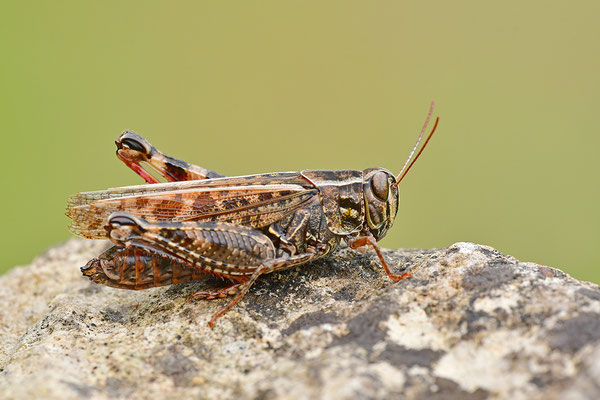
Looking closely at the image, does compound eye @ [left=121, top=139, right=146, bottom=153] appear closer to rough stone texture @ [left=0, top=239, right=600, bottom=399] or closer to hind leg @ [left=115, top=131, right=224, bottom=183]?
hind leg @ [left=115, top=131, right=224, bottom=183]

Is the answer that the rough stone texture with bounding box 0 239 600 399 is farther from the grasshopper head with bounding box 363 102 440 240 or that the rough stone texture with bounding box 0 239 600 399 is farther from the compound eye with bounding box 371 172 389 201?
the compound eye with bounding box 371 172 389 201

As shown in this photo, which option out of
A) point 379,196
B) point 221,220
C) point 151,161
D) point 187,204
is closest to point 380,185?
point 379,196

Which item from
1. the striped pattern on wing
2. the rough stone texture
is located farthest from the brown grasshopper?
the rough stone texture

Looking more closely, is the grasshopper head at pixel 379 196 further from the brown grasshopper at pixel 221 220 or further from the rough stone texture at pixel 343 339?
the rough stone texture at pixel 343 339

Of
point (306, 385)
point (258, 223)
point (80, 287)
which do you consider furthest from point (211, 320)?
point (80, 287)

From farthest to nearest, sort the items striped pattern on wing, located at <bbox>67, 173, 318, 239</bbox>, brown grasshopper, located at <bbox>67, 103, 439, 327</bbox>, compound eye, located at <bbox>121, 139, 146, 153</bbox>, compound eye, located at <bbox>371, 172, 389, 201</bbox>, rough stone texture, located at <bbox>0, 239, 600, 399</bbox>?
compound eye, located at <bbox>121, 139, 146, 153</bbox> < compound eye, located at <bbox>371, 172, 389, 201</bbox> < striped pattern on wing, located at <bbox>67, 173, 318, 239</bbox> < brown grasshopper, located at <bbox>67, 103, 439, 327</bbox> < rough stone texture, located at <bbox>0, 239, 600, 399</bbox>

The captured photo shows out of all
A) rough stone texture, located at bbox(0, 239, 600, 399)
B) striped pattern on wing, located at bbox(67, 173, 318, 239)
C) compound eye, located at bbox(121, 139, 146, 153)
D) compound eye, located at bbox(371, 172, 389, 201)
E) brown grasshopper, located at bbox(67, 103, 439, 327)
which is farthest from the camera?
compound eye, located at bbox(121, 139, 146, 153)

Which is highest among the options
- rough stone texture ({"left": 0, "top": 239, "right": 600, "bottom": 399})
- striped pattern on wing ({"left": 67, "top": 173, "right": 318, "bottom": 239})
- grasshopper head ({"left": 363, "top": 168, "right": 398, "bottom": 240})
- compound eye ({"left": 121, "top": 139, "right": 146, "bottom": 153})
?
compound eye ({"left": 121, "top": 139, "right": 146, "bottom": 153})

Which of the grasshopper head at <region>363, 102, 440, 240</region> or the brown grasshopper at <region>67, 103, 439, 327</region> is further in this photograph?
the grasshopper head at <region>363, 102, 440, 240</region>

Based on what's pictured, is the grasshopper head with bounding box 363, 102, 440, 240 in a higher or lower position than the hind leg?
lower
